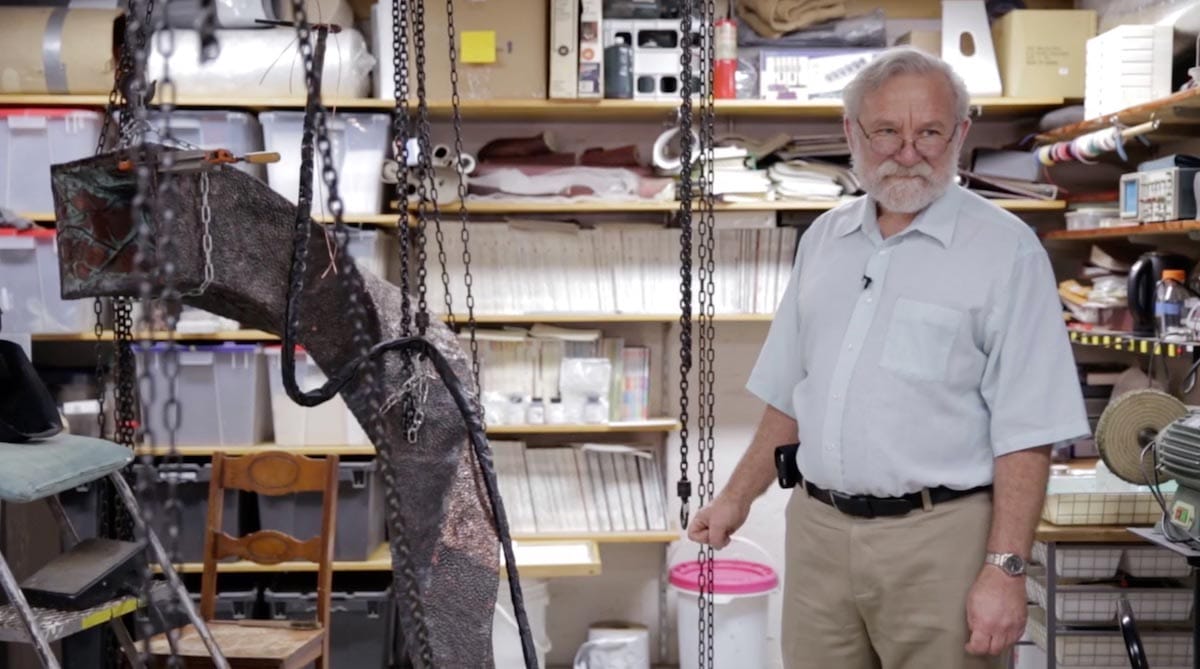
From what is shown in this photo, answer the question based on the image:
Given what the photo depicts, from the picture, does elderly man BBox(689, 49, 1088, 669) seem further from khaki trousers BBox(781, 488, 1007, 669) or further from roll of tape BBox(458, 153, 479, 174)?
roll of tape BBox(458, 153, 479, 174)

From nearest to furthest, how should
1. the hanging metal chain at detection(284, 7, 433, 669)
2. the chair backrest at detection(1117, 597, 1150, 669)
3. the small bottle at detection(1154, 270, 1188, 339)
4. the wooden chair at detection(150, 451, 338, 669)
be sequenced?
the hanging metal chain at detection(284, 7, 433, 669)
the chair backrest at detection(1117, 597, 1150, 669)
the wooden chair at detection(150, 451, 338, 669)
the small bottle at detection(1154, 270, 1188, 339)

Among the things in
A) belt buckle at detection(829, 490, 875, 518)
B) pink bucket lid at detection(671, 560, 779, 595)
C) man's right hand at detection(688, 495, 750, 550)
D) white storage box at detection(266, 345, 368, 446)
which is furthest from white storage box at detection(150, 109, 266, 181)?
belt buckle at detection(829, 490, 875, 518)

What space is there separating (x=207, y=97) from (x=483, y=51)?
0.87m

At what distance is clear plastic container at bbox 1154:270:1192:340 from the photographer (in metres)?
2.81

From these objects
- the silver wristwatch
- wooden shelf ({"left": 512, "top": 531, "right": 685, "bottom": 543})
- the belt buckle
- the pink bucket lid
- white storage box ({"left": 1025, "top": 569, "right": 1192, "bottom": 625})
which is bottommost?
the pink bucket lid

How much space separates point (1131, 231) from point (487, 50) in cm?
196

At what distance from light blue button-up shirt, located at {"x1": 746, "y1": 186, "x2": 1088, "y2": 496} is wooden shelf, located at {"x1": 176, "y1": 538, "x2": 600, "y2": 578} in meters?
1.54

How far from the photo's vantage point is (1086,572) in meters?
2.85

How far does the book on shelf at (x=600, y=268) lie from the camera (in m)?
3.63

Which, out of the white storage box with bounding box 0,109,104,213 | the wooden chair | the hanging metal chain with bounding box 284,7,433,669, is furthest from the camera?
the white storage box with bounding box 0,109,104,213

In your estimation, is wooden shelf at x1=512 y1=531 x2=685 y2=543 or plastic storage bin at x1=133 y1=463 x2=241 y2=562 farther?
wooden shelf at x1=512 y1=531 x2=685 y2=543

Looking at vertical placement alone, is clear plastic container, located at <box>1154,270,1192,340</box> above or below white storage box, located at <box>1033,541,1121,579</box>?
above

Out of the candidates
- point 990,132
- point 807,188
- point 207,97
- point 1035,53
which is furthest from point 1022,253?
point 207,97

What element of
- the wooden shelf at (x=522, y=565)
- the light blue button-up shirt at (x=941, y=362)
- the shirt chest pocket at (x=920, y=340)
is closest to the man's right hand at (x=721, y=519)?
the light blue button-up shirt at (x=941, y=362)
